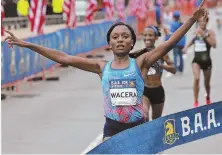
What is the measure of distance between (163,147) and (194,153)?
3758 millimetres

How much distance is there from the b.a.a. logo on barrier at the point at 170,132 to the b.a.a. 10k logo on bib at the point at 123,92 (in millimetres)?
452

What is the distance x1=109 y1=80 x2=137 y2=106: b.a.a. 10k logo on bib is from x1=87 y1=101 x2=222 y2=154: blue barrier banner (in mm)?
445

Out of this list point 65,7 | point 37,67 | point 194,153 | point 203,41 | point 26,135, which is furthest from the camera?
point 65,7

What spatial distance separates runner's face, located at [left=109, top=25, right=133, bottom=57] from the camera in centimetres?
578

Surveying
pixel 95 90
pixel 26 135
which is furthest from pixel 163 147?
pixel 95 90

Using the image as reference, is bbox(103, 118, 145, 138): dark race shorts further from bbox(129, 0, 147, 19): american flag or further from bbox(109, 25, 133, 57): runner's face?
bbox(129, 0, 147, 19): american flag

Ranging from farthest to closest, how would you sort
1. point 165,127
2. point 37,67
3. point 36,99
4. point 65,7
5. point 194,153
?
point 65,7
point 37,67
point 36,99
point 194,153
point 165,127

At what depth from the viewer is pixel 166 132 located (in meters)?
5.59

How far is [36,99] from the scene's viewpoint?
596 inches

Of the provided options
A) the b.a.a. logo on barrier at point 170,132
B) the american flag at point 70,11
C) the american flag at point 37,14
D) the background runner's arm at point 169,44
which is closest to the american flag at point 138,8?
the american flag at point 70,11

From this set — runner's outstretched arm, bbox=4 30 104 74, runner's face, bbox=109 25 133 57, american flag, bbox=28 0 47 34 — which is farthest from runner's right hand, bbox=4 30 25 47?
american flag, bbox=28 0 47 34

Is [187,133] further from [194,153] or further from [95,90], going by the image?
[95,90]

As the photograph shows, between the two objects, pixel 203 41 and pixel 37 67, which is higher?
pixel 203 41

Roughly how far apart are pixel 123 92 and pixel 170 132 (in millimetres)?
577
